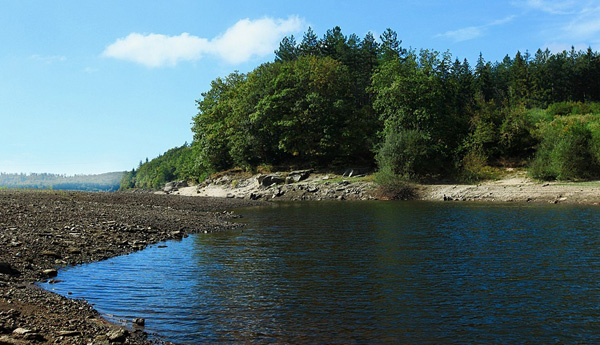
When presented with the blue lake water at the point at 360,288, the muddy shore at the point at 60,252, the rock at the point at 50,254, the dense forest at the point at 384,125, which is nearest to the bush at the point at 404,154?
the dense forest at the point at 384,125

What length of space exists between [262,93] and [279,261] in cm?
6617

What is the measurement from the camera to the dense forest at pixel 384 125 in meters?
62.4

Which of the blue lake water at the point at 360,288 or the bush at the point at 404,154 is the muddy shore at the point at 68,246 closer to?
the blue lake water at the point at 360,288

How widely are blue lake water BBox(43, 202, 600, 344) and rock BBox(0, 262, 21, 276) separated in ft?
4.30

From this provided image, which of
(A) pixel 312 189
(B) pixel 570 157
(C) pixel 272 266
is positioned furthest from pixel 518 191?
(C) pixel 272 266

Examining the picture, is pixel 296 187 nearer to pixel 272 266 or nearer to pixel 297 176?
pixel 297 176

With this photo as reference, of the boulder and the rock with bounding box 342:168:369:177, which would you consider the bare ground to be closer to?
the rock with bounding box 342:168:369:177

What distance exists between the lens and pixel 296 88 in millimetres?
77375

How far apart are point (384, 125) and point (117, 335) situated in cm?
6883

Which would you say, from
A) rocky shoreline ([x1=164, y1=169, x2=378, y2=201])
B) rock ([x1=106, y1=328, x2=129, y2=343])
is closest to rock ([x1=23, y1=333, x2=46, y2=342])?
rock ([x1=106, y1=328, x2=129, y2=343])

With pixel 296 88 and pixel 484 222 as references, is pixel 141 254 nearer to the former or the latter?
pixel 484 222

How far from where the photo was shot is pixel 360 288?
45.0ft

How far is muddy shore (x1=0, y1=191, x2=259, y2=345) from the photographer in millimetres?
8852

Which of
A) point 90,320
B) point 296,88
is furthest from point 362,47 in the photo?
point 90,320
